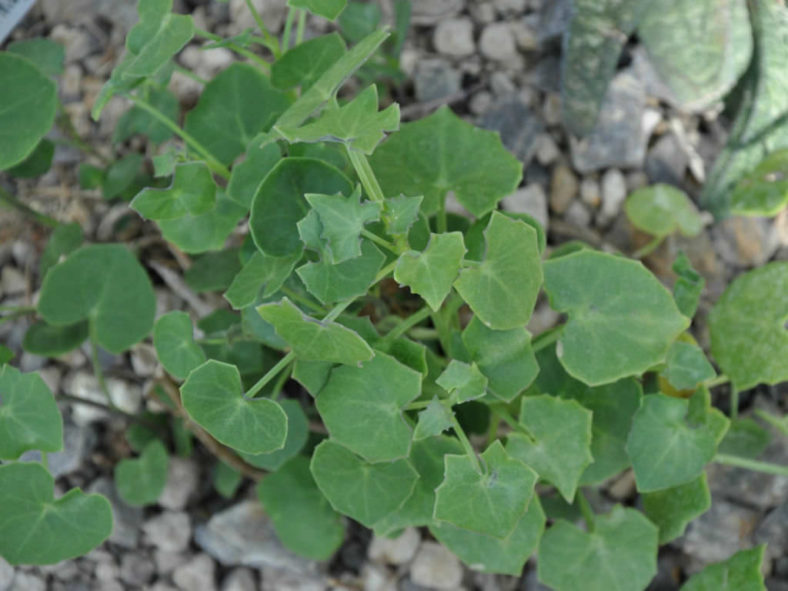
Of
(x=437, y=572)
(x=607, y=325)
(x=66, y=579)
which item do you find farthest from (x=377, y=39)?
(x=66, y=579)

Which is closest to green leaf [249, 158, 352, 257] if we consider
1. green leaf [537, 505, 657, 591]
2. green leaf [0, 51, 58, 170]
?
green leaf [0, 51, 58, 170]

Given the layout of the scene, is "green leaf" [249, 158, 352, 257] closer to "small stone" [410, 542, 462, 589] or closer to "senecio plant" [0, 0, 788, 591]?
"senecio plant" [0, 0, 788, 591]

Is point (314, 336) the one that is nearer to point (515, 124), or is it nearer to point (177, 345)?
point (177, 345)

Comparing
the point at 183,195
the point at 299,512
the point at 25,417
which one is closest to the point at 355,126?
the point at 183,195

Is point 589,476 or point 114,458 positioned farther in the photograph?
point 114,458

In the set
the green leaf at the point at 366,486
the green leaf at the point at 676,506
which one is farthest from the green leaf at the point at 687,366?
the green leaf at the point at 366,486

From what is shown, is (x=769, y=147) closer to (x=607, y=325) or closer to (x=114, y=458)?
(x=607, y=325)

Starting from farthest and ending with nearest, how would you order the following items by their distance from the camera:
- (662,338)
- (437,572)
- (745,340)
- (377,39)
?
1. (437,572)
2. (745,340)
3. (662,338)
4. (377,39)
